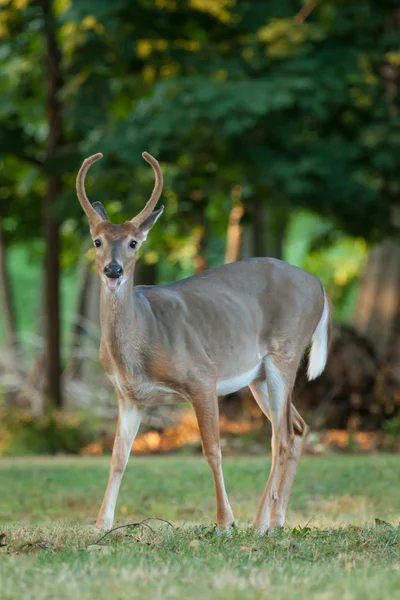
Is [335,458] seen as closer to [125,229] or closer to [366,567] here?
[125,229]

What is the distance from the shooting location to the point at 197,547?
6074 mm

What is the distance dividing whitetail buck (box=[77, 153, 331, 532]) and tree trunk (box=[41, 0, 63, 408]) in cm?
908

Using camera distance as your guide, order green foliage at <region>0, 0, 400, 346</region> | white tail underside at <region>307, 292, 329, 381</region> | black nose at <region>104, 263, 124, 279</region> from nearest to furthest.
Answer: black nose at <region>104, 263, 124, 279</region> → white tail underside at <region>307, 292, 329, 381</region> → green foliage at <region>0, 0, 400, 346</region>

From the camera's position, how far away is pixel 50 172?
1677 cm

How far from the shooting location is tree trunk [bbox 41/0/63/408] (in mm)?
17266

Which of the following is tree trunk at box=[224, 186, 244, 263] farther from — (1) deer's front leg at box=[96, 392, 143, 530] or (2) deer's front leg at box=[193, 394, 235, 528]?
(2) deer's front leg at box=[193, 394, 235, 528]

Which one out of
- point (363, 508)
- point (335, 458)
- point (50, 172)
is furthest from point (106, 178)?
point (363, 508)

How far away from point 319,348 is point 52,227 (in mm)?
9780

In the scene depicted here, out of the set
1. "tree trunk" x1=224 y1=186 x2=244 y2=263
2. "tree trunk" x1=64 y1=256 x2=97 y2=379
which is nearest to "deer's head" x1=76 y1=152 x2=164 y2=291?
"tree trunk" x1=224 y1=186 x2=244 y2=263

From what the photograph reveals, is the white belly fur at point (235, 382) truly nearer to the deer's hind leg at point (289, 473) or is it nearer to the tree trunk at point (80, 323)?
the deer's hind leg at point (289, 473)

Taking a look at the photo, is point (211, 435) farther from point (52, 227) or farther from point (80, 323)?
point (80, 323)

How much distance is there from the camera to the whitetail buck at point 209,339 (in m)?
7.30

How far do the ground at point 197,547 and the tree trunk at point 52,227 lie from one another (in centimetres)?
691

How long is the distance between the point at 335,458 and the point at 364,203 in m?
3.96
